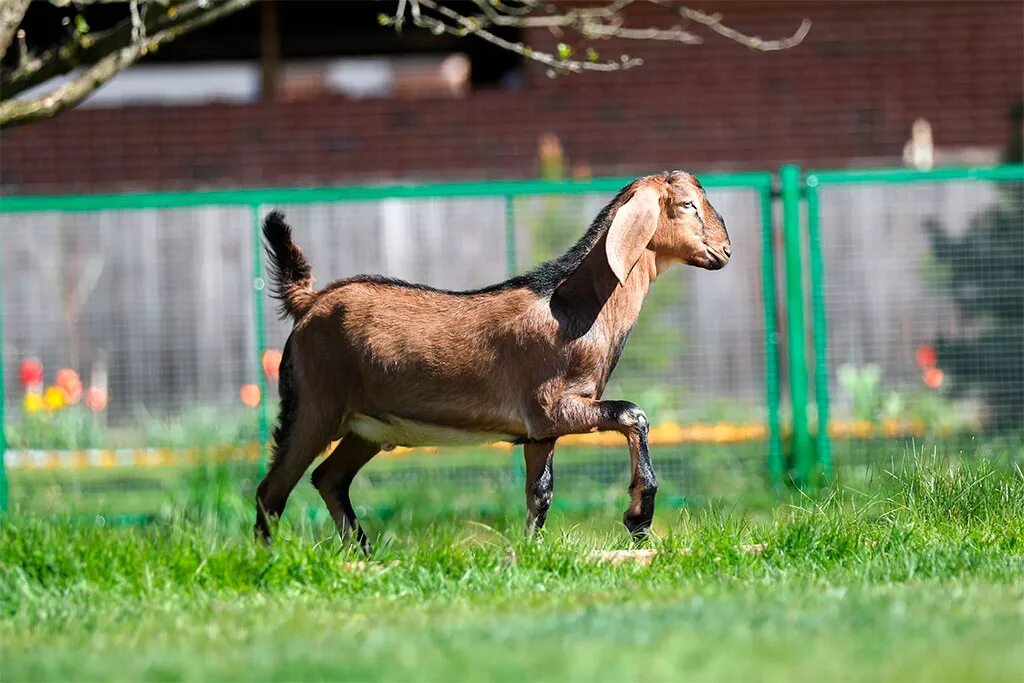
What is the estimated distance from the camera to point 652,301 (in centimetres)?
1056

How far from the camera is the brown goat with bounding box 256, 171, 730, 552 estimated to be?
20.7ft

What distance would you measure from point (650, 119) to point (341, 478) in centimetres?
835

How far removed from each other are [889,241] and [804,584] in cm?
533

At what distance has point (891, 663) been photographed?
13.1 ft

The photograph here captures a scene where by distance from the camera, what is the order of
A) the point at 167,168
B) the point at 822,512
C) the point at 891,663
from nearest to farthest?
the point at 891,663 < the point at 822,512 < the point at 167,168

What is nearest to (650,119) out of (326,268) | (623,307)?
(326,268)

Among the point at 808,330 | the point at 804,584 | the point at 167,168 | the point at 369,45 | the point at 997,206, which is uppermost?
the point at 369,45

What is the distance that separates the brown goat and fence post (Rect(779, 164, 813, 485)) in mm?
3575

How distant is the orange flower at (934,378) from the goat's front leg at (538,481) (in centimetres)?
439

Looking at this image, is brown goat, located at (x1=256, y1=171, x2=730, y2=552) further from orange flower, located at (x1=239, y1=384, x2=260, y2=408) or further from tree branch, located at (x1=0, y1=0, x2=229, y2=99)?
orange flower, located at (x1=239, y1=384, x2=260, y2=408)

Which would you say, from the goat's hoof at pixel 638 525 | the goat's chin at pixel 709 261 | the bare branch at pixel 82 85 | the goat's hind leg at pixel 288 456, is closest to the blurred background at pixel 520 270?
the bare branch at pixel 82 85

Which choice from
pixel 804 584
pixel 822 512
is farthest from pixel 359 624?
pixel 822 512

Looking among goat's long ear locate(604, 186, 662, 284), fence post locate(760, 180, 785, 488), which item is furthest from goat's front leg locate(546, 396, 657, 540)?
fence post locate(760, 180, 785, 488)

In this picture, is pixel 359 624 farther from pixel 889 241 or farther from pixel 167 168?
pixel 167 168
